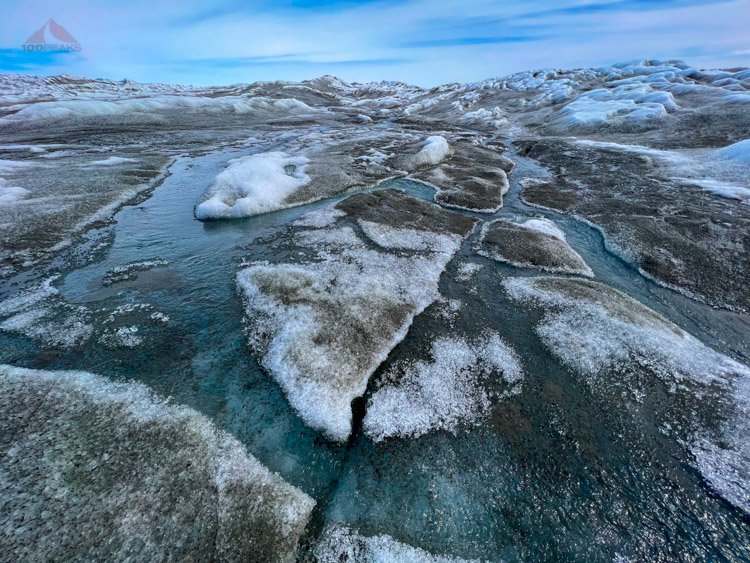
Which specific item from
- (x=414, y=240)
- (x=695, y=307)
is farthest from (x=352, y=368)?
(x=695, y=307)

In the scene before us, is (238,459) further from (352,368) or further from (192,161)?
(192,161)

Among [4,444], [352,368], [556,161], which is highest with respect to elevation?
[4,444]

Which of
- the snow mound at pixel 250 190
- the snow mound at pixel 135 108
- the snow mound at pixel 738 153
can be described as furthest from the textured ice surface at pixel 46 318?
the snow mound at pixel 135 108

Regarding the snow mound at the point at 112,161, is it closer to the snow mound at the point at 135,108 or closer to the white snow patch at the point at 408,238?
the white snow patch at the point at 408,238

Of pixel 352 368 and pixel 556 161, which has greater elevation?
pixel 352 368

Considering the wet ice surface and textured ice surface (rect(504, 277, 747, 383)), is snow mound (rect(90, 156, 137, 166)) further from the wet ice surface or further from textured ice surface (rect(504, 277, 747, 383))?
textured ice surface (rect(504, 277, 747, 383))

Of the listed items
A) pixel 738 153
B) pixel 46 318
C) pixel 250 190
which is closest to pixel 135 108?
pixel 250 190
